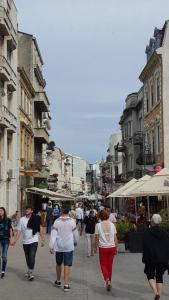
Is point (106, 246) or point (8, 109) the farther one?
point (8, 109)

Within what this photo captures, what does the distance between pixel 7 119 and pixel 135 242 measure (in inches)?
736

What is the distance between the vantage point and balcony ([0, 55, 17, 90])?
33.6m

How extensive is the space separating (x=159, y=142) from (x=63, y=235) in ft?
96.0

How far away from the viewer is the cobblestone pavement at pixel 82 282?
1058 cm

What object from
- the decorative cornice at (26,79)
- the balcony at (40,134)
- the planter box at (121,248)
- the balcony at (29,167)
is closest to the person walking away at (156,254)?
the planter box at (121,248)

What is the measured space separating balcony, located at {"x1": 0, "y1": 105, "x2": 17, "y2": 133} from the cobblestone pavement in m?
17.2

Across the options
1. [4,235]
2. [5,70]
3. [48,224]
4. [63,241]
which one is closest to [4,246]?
[4,235]

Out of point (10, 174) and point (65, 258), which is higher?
point (10, 174)

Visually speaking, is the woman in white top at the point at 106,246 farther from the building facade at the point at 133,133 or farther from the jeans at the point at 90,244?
the building facade at the point at 133,133

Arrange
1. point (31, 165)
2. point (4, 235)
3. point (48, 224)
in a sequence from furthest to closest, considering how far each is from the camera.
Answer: point (31, 165) → point (48, 224) → point (4, 235)

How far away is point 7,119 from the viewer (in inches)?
Answer: 1390

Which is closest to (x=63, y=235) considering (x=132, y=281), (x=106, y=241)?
(x=106, y=241)

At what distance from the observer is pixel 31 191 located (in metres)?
46.1

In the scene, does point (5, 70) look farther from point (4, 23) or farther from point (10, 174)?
point (10, 174)
